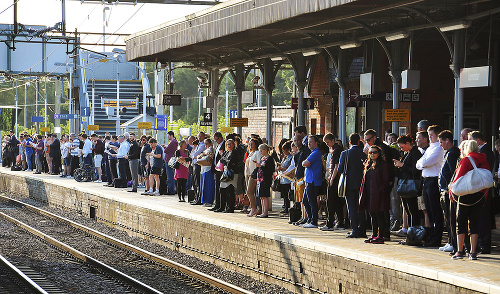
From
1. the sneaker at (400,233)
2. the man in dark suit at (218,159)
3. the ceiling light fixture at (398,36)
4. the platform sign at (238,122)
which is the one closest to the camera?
the sneaker at (400,233)

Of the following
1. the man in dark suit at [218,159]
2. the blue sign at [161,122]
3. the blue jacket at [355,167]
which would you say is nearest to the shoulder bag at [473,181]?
the blue jacket at [355,167]

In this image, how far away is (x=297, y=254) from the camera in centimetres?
1197

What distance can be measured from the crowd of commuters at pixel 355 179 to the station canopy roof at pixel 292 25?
2.12 m

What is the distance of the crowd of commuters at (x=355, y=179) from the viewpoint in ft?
35.4

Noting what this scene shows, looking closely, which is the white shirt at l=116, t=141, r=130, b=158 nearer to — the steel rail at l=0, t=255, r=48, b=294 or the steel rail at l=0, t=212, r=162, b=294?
the steel rail at l=0, t=212, r=162, b=294

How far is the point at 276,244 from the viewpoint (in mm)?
12578

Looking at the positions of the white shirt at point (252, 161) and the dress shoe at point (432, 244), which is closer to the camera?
the dress shoe at point (432, 244)

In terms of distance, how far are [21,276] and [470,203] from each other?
711 centimetres

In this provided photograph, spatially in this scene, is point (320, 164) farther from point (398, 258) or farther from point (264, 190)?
point (398, 258)

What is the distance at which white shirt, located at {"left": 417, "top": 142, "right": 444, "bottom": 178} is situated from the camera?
11.5 m

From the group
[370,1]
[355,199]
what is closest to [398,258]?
[355,199]

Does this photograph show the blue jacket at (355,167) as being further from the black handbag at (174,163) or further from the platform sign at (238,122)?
the platform sign at (238,122)

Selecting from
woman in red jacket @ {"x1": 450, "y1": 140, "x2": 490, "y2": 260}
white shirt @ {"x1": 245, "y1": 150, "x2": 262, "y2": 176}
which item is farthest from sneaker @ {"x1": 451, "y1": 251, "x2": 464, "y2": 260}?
white shirt @ {"x1": 245, "y1": 150, "x2": 262, "y2": 176}

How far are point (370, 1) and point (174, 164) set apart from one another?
8.34 m
